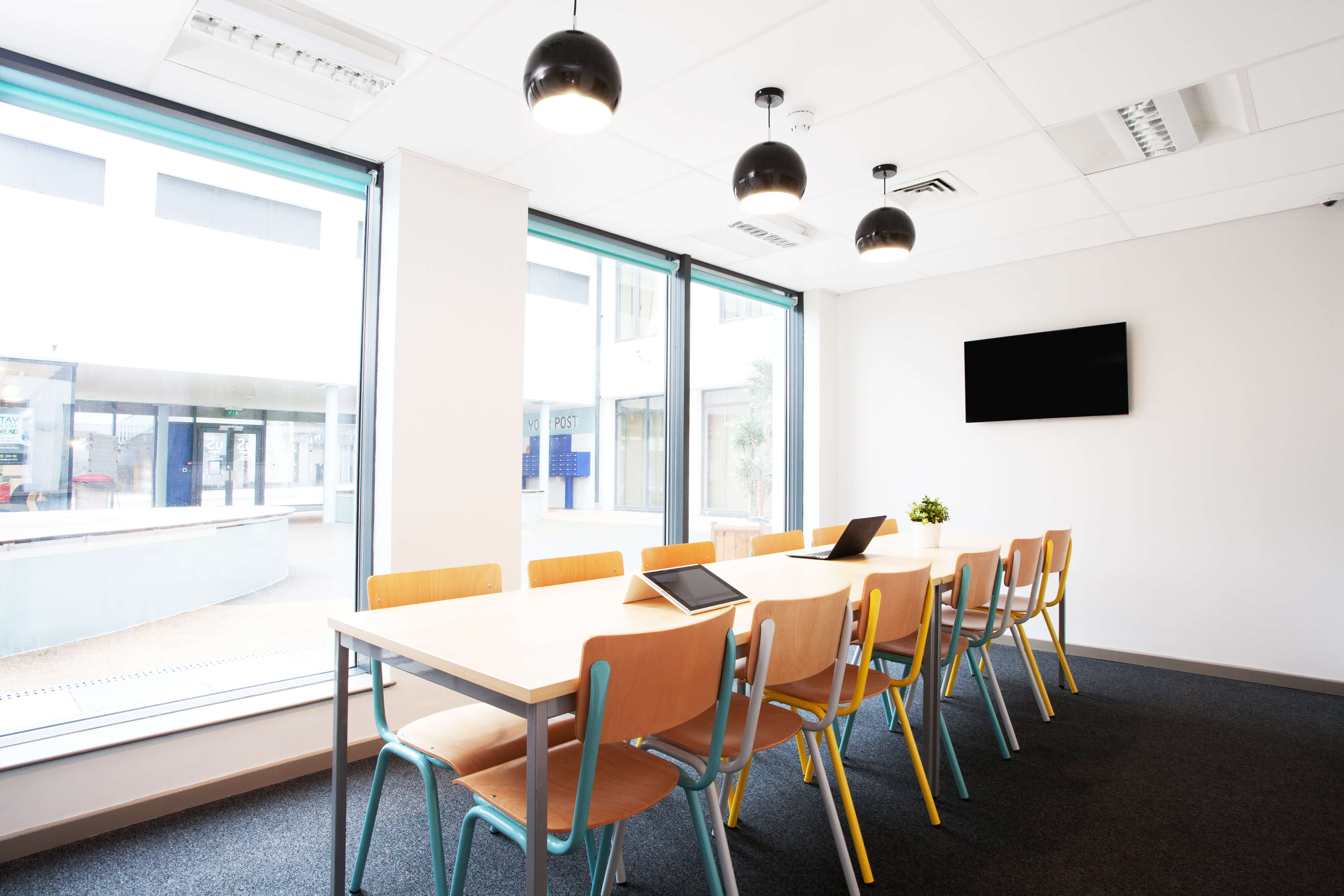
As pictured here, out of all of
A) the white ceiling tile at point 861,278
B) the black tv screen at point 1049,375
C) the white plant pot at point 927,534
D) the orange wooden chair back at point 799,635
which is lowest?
the orange wooden chair back at point 799,635

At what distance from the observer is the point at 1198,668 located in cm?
454

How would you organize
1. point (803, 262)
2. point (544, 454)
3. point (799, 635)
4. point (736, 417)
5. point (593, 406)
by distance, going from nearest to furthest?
point (799, 635) < point (544, 454) < point (593, 406) < point (803, 262) < point (736, 417)

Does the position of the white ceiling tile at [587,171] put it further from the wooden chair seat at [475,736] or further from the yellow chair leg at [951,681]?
the yellow chair leg at [951,681]

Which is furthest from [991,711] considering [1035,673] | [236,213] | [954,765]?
[236,213]

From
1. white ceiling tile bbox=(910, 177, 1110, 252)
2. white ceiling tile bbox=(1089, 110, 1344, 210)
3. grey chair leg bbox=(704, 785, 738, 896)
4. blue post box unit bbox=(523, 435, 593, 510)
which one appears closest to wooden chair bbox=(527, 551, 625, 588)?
grey chair leg bbox=(704, 785, 738, 896)

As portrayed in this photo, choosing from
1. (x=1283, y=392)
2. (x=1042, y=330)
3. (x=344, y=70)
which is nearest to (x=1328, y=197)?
(x=1283, y=392)

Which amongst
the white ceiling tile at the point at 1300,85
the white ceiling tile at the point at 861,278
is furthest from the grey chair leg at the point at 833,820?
the white ceiling tile at the point at 861,278

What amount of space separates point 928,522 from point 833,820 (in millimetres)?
2005

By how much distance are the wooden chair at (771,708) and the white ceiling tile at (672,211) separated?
254 cm

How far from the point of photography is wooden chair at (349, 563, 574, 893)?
6.29 feet

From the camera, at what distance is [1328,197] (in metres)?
4.05

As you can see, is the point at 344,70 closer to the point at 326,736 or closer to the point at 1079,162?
the point at 326,736

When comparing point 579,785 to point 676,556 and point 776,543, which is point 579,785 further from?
point 776,543

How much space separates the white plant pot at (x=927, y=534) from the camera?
3807 mm
